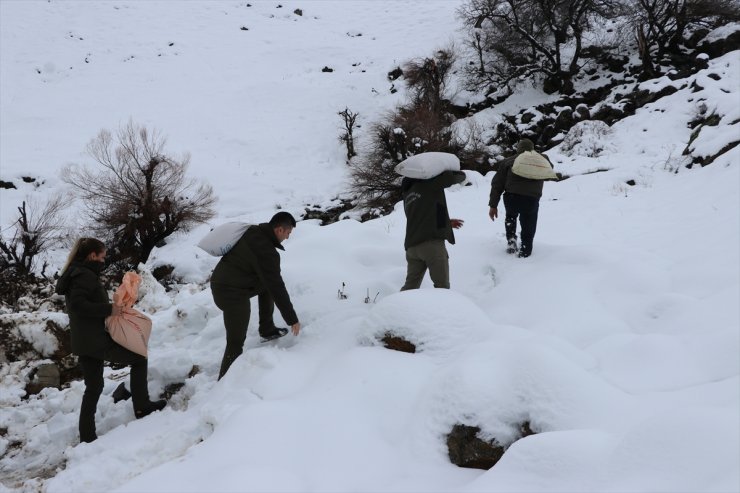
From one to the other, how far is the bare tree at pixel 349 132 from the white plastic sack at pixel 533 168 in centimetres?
1962

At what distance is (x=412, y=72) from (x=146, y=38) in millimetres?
20568

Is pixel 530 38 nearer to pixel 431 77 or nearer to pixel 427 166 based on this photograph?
pixel 431 77

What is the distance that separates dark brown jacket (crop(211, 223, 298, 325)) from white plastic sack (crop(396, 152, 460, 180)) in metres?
1.39

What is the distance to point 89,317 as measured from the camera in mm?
3590

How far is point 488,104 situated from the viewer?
80.5ft

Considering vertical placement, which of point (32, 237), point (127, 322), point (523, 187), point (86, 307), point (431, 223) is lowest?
point (32, 237)

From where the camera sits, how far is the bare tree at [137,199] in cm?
1745

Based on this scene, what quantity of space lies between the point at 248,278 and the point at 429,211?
5.84 ft

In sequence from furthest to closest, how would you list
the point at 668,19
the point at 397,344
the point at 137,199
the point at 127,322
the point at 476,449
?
the point at 668,19 → the point at 137,199 → the point at 127,322 → the point at 397,344 → the point at 476,449

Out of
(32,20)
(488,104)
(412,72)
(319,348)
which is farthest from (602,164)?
(32,20)

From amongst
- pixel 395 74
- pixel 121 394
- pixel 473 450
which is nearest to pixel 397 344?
pixel 473 450

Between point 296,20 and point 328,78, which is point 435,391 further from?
point 296,20

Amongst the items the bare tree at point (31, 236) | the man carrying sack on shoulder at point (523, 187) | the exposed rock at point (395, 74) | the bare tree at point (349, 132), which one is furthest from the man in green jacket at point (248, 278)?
the exposed rock at point (395, 74)

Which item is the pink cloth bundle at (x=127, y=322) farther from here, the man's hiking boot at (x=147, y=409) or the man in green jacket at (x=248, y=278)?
the man in green jacket at (x=248, y=278)
